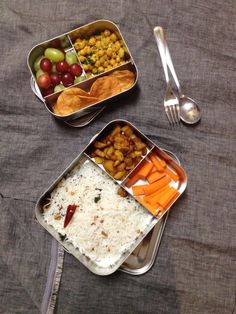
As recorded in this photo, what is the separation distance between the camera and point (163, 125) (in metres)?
1.72

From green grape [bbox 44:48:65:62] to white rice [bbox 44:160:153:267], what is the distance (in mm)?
518

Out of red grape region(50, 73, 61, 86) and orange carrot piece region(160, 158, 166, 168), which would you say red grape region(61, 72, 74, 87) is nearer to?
red grape region(50, 73, 61, 86)

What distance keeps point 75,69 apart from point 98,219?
0.65m

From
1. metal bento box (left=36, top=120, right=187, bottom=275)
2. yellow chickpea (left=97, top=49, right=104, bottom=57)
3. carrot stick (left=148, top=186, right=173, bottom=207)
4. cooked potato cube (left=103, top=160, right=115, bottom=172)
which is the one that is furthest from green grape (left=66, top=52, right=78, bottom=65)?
carrot stick (left=148, top=186, right=173, bottom=207)

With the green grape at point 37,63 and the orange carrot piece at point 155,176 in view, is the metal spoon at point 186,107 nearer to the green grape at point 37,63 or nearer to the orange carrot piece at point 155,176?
the orange carrot piece at point 155,176

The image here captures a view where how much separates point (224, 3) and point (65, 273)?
140cm

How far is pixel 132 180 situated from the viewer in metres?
1.68

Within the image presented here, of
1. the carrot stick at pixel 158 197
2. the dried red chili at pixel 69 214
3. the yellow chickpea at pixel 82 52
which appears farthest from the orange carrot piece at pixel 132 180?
the yellow chickpea at pixel 82 52

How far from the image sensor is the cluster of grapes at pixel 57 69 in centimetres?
169

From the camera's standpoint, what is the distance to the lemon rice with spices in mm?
1710

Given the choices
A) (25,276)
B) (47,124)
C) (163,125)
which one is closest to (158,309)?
(25,276)

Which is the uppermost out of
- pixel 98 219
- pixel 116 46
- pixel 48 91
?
pixel 116 46

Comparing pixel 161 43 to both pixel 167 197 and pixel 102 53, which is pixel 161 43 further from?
pixel 167 197

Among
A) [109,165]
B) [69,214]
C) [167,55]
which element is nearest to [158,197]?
[109,165]
